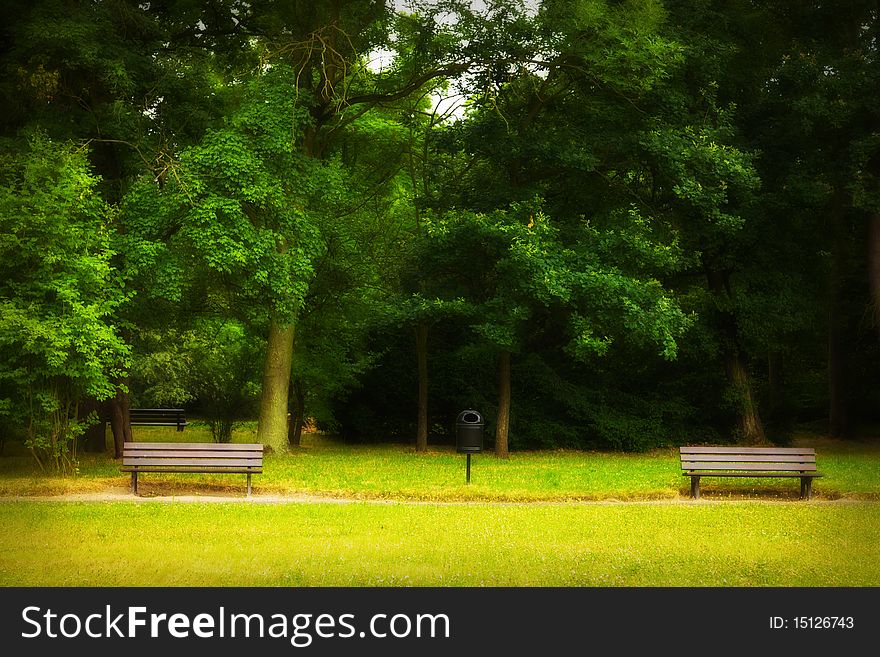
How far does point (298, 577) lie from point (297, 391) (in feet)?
63.5

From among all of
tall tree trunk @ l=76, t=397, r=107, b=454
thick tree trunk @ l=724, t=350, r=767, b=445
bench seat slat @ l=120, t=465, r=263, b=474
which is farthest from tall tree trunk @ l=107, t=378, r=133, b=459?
thick tree trunk @ l=724, t=350, r=767, b=445

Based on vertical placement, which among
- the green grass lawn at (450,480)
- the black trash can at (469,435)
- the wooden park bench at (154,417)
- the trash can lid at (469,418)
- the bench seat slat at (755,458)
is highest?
the trash can lid at (469,418)

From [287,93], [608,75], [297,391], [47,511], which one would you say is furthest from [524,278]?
[47,511]

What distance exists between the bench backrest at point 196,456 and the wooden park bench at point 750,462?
21.3 feet

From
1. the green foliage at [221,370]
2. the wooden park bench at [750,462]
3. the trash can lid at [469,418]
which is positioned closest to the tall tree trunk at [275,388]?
the green foliage at [221,370]

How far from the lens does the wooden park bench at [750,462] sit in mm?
15539

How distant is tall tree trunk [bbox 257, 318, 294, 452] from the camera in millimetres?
23438

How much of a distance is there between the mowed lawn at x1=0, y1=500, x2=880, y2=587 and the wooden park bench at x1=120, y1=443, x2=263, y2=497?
49.2 inches

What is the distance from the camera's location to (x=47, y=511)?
43.1 ft

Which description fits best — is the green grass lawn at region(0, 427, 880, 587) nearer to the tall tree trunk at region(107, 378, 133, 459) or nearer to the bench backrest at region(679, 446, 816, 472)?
the bench backrest at region(679, 446, 816, 472)

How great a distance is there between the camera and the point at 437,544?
10.9 metres

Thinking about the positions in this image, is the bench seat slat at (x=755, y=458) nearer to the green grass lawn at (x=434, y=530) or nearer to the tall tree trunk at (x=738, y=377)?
the green grass lawn at (x=434, y=530)

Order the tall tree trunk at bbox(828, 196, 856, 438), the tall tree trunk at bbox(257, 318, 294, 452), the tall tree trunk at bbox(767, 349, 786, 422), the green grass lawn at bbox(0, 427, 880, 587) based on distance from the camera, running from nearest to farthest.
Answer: the green grass lawn at bbox(0, 427, 880, 587) < the tall tree trunk at bbox(257, 318, 294, 452) < the tall tree trunk at bbox(828, 196, 856, 438) < the tall tree trunk at bbox(767, 349, 786, 422)

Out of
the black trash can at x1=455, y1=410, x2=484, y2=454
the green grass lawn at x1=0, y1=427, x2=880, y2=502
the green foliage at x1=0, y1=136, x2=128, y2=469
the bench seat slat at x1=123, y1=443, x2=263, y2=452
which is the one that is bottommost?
the green grass lawn at x1=0, y1=427, x2=880, y2=502
